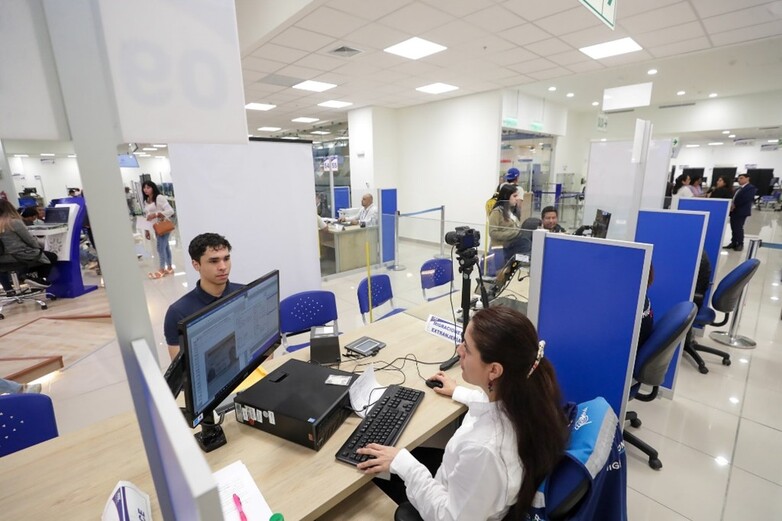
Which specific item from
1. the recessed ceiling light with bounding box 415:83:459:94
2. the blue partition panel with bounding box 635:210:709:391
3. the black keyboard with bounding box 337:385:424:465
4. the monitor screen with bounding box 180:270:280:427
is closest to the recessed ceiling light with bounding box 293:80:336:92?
the recessed ceiling light with bounding box 415:83:459:94

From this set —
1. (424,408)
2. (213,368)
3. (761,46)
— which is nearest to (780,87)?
(761,46)

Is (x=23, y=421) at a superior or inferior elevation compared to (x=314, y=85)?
inferior

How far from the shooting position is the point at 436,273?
3514 millimetres

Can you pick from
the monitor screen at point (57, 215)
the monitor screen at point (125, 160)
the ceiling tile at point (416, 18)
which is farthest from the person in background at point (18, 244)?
the ceiling tile at point (416, 18)

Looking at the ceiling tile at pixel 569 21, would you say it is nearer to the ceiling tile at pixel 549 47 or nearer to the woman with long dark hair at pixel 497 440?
the ceiling tile at pixel 549 47

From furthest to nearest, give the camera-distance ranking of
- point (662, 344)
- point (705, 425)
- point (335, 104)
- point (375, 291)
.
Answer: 1. point (335, 104)
2. point (375, 291)
3. point (705, 425)
4. point (662, 344)

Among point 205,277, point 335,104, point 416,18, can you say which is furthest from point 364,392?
point 335,104

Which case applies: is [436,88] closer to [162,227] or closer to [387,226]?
[387,226]

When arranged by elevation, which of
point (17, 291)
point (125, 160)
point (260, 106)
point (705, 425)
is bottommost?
point (705, 425)

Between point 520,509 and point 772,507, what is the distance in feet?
6.35

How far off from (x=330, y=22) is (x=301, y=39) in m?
0.63

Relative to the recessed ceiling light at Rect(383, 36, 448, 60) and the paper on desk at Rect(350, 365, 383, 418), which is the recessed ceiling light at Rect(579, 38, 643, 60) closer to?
the recessed ceiling light at Rect(383, 36, 448, 60)

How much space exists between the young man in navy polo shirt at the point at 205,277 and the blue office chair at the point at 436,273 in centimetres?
192

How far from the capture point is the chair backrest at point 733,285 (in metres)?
2.87
